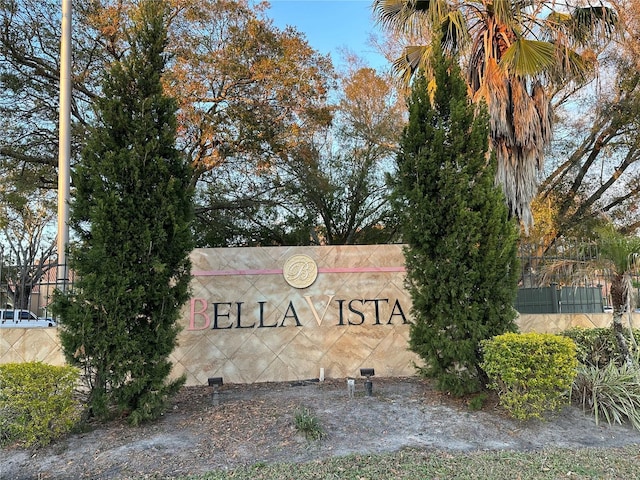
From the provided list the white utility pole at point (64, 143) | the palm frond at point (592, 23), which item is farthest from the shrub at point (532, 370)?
the palm frond at point (592, 23)

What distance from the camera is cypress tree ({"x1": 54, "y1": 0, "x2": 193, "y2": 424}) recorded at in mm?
4871

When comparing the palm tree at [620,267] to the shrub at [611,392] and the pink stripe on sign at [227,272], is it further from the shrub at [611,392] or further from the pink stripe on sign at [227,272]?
the pink stripe on sign at [227,272]

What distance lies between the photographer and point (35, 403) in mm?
4270

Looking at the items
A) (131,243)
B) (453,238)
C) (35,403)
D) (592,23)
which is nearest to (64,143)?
(131,243)

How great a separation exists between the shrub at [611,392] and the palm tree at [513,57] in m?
3.35

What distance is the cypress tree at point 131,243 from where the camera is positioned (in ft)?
16.0

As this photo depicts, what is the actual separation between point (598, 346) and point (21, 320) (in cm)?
832

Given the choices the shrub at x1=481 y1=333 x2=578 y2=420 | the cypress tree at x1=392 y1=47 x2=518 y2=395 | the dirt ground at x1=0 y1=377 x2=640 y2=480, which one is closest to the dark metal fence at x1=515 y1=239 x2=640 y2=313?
the cypress tree at x1=392 y1=47 x2=518 y2=395

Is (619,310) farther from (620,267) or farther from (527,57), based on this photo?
(527,57)

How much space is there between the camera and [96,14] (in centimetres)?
1234

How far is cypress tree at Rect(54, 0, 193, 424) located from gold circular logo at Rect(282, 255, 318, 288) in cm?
230

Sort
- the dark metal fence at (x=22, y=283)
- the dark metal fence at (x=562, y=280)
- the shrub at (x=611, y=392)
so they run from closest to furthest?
the shrub at (x=611, y=392), the dark metal fence at (x=22, y=283), the dark metal fence at (x=562, y=280)

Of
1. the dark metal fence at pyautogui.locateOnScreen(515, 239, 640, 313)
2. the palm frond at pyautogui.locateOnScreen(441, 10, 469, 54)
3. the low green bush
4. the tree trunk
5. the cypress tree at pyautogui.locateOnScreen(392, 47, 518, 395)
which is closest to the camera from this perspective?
the low green bush

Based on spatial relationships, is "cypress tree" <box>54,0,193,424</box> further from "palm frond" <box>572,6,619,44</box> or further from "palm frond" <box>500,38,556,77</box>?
"palm frond" <box>572,6,619,44</box>
